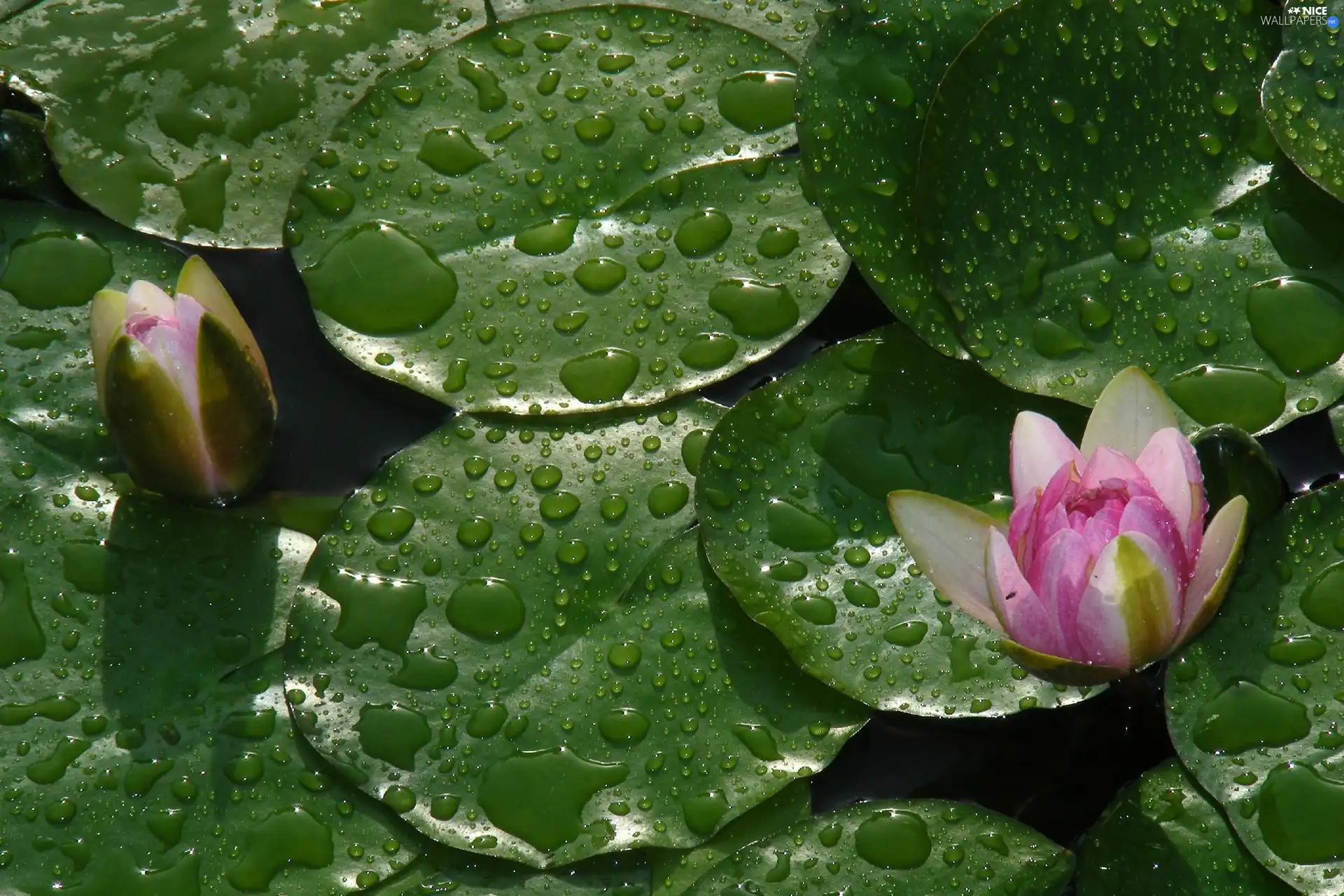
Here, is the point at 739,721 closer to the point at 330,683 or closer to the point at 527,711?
the point at 527,711

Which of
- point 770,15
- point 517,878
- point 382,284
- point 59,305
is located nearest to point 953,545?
point 517,878

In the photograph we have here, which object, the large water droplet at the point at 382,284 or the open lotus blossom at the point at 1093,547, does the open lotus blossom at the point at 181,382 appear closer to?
the large water droplet at the point at 382,284

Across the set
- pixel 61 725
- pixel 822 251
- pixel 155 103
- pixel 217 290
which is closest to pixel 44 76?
pixel 155 103

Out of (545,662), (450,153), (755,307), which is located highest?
(450,153)

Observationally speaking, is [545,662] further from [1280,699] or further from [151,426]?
[1280,699]

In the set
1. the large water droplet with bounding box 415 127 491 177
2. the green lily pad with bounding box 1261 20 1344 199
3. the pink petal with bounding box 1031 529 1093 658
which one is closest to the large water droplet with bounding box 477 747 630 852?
the pink petal with bounding box 1031 529 1093 658

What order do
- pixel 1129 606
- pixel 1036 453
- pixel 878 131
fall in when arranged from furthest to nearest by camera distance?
pixel 878 131, pixel 1036 453, pixel 1129 606
